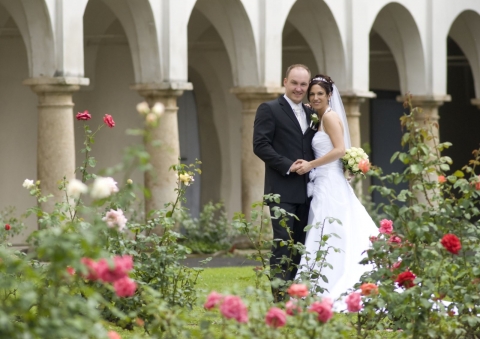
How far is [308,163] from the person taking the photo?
756 centimetres

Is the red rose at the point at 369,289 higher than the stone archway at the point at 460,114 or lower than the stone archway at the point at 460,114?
lower

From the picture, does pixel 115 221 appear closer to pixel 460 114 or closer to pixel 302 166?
pixel 302 166

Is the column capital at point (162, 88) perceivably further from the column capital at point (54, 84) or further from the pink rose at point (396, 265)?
the pink rose at point (396, 265)

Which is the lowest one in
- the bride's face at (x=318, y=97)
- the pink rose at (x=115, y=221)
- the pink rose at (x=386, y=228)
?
the pink rose at (x=386, y=228)

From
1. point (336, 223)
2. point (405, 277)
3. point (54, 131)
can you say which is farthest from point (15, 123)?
point (405, 277)

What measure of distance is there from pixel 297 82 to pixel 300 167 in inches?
23.0

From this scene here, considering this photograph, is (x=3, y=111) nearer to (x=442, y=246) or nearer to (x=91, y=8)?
(x=91, y=8)

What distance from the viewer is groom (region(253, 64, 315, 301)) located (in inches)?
295

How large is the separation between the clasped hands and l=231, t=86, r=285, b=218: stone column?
7830 millimetres

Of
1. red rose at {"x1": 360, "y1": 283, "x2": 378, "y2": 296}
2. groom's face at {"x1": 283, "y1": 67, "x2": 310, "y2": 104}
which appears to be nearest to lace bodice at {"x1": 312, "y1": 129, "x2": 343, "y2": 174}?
groom's face at {"x1": 283, "y1": 67, "x2": 310, "y2": 104}

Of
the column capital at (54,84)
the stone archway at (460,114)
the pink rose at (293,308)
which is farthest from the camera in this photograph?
the stone archway at (460,114)

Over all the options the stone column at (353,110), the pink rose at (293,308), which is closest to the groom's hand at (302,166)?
the pink rose at (293,308)

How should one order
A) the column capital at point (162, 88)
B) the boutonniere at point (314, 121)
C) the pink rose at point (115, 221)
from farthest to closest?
the column capital at point (162, 88) < the boutonniere at point (314, 121) < the pink rose at point (115, 221)

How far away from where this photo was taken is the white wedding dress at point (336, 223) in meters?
7.77
